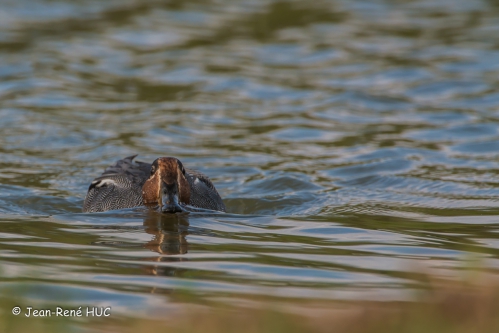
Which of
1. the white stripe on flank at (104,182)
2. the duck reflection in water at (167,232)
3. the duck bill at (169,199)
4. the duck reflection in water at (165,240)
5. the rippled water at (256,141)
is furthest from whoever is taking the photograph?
the white stripe on flank at (104,182)

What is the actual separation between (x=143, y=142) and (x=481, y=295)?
9238 mm

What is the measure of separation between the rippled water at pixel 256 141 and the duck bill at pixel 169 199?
12cm

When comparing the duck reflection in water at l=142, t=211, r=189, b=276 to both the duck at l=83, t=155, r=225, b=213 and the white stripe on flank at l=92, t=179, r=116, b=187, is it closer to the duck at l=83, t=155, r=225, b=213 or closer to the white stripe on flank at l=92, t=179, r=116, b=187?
the duck at l=83, t=155, r=225, b=213

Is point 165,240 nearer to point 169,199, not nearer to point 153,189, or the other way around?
point 169,199

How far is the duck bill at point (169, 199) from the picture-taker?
9605mm

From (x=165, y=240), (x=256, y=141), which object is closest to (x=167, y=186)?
(x=165, y=240)

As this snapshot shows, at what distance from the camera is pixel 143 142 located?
1459cm

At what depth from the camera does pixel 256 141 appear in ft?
47.6

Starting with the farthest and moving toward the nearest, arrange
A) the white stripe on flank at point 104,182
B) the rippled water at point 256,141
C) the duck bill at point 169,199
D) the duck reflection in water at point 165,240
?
the white stripe on flank at point 104,182, the duck bill at point 169,199, the rippled water at point 256,141, the duck reflection in water at point 165,240

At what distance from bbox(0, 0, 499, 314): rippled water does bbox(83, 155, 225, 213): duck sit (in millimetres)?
312

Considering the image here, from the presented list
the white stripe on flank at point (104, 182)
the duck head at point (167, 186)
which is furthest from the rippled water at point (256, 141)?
the white stripe on flank at point (104, 182)

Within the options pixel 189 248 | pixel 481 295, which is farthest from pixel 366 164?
pixel 481 295

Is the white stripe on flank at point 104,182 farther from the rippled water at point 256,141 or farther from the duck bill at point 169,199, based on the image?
the duck bill at point 169,199

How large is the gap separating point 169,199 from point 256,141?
5.04m
